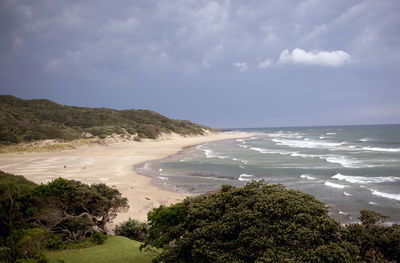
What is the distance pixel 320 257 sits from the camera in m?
5.64

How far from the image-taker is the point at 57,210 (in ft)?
36.7

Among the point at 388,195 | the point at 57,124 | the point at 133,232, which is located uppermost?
the point at 57,124

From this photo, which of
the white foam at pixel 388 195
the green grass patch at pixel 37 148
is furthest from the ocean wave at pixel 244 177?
the green grass patch at pixel 37 148

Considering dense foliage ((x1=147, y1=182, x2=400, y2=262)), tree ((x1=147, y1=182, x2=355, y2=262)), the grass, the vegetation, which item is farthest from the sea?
the grass

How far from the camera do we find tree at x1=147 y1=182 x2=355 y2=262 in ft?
19.2

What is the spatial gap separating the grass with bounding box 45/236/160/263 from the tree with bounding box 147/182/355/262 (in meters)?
2.20

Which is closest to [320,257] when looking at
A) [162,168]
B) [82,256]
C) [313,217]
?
[313,217]

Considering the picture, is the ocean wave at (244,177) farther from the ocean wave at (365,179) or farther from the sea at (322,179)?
the ocean wave at (365,179)

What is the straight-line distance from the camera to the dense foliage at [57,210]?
10.6m

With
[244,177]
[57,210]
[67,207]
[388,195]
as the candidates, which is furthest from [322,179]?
[57,210]

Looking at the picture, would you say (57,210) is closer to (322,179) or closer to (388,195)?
(388,195)

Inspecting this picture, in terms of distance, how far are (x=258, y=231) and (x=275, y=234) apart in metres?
0.43

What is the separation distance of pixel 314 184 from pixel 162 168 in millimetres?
17845

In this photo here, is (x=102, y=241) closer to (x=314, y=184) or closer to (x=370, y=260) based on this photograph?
(x=370, y=260)
